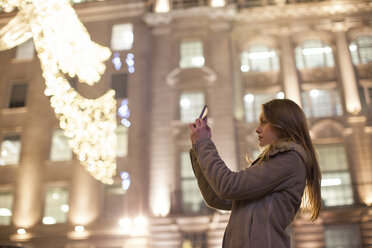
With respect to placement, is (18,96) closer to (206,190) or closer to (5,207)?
(5,207)

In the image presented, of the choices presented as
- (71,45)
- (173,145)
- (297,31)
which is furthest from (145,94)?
(297,31)

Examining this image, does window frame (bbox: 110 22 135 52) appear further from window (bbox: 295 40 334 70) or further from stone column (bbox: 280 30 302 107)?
window (bbox: 295 40 334 70)

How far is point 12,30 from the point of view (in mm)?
10070

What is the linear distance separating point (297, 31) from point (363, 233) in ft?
28.3

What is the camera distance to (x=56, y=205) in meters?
16.8

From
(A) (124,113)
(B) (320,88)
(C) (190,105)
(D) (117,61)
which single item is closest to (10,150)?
(A) (124,113)

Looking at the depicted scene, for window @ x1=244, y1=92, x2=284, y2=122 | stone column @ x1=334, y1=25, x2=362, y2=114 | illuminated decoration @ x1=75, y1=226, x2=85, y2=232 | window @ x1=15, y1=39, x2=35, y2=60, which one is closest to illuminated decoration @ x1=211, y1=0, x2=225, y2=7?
window @ x1=244, y1=92, x2=284, y2=122

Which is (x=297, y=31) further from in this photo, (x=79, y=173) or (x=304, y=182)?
(x=304, y=182)

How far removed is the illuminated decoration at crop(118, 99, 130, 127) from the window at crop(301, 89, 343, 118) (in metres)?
7.20

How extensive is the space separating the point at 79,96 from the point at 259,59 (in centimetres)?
770

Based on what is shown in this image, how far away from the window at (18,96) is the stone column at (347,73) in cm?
1351

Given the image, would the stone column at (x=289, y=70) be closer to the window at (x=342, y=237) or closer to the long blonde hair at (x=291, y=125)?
the window at (x=342, y=237)

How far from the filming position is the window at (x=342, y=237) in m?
15.1

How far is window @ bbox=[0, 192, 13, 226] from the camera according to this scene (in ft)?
55.2
